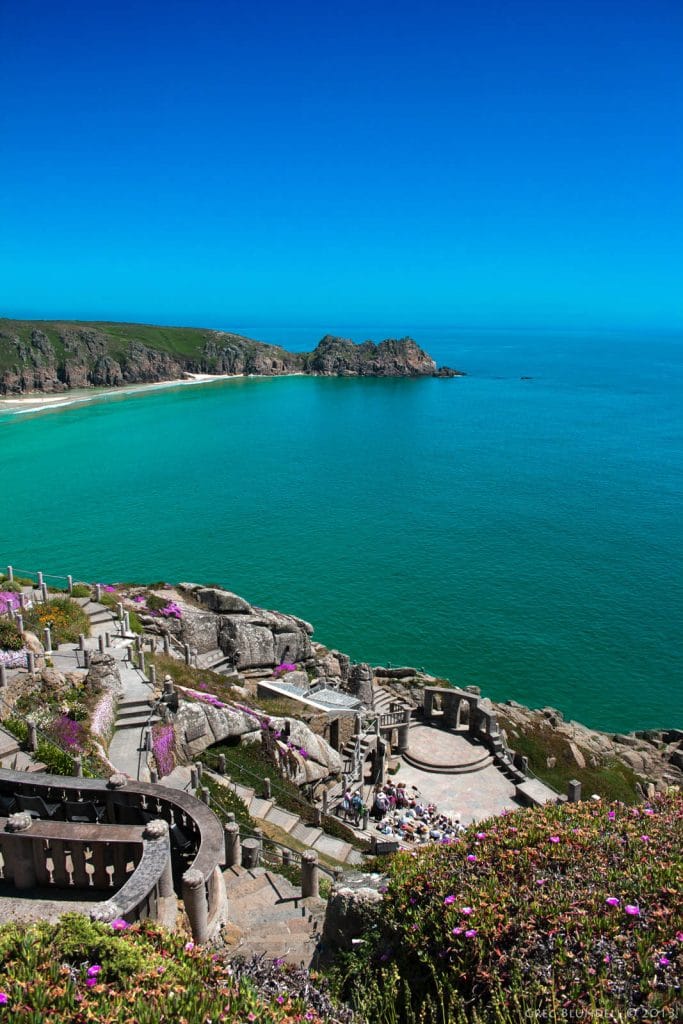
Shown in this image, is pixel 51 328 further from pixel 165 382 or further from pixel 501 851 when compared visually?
pixel 501 851

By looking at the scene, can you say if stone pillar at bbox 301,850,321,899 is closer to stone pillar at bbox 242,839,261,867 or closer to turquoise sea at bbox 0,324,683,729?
stone pillar at bbox 242,839,261,867

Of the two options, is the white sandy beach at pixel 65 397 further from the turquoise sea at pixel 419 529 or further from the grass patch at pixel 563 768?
the grass patch at pixel 563 768

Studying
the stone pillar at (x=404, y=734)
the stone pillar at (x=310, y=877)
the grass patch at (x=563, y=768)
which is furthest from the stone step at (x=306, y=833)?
the grass patch at (x=563, y=768)

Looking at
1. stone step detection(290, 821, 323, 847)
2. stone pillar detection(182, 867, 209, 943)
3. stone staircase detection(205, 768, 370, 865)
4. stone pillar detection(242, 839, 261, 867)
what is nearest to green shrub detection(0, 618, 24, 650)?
stone staircase detection(205, 768, 370, 865)

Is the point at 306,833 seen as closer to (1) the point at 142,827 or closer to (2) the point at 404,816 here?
(2) the point at 404,816

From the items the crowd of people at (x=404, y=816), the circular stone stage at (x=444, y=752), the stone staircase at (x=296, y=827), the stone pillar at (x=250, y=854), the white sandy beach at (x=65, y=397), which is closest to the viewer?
the stone pillar at (x=250, y=854)

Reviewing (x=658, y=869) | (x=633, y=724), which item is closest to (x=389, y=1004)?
(x=658, y=869)

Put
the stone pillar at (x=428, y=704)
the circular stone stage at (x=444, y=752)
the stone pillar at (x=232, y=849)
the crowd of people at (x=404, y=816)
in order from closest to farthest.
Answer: the stone pillar at (x=232, y=849) → the crowd of people at (x=404, y=816) → the circular stone stage at (x=444, y=752) → the stone pillar at (x=428, y=704)
